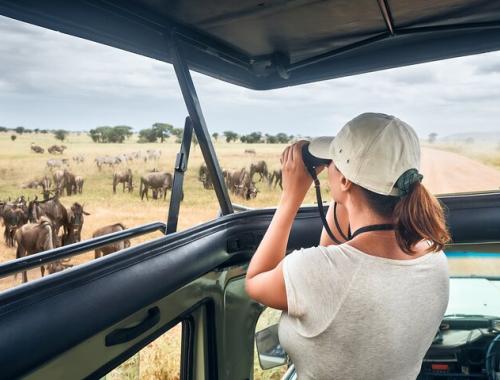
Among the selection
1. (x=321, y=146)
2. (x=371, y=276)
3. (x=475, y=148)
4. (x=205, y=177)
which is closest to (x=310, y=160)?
(x=321, y=146)

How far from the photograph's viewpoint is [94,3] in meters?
1.39

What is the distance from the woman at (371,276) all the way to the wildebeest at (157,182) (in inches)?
32.1

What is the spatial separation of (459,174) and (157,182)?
1.34m

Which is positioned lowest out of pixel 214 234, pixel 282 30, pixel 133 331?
pixel 133 331

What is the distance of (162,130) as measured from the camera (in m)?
1.85

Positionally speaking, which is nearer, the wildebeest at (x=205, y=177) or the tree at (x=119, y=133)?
the tree at (x=119, y=133)

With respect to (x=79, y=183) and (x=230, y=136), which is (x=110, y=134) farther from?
(x=230, y=136)

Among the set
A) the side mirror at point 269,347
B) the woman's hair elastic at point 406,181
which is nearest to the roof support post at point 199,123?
the side mirror at point 269,347

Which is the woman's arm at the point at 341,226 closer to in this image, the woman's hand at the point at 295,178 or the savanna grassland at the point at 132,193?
the savanna grassland at the point at 132,193

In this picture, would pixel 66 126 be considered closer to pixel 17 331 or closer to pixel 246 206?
pixel 17 331

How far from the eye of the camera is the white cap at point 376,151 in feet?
3.32

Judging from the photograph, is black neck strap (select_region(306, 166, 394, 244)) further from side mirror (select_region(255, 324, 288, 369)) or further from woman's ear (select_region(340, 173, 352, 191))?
side mirror (select_region(255, 324, 288, 369))

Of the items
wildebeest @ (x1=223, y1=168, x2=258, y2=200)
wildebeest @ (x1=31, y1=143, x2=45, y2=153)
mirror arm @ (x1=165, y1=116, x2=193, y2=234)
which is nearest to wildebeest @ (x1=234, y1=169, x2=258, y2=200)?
wildebeest @ (x1=223, y1=168, x2=258, y2=200)

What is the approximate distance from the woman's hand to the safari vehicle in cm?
49
